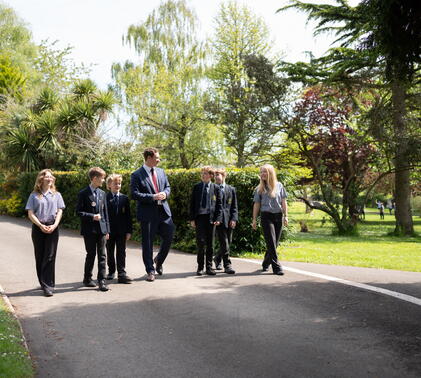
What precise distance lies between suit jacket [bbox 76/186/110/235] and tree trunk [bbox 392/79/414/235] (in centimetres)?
1460

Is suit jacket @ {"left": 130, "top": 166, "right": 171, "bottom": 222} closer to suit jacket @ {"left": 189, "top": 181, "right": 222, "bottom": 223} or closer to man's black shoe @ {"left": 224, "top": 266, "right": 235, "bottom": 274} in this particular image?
suit jacket @ {"left": 189, "top": 181, "right": 222, "bottom": 223}

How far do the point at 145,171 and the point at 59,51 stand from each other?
98.7 ft

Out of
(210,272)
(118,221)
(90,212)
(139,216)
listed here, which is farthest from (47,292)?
(210,272)

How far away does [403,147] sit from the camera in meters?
17.9

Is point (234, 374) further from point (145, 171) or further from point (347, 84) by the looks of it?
point (347, 84)

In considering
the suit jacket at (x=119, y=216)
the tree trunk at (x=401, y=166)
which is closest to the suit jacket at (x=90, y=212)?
the suit jacket at (x=119, y=216)

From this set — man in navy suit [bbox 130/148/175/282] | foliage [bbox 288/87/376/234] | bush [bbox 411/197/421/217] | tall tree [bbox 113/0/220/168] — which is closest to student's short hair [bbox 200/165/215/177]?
man in navy suit [bbox 130/148/175/282]

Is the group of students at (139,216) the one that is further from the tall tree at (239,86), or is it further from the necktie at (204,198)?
the tall tree at (239,86)

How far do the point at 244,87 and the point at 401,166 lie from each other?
1026 cm

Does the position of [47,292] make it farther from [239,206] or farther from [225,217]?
[239,206]

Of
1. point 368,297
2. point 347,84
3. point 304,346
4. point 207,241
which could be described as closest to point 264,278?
point 207,241

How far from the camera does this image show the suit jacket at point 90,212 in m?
6.73

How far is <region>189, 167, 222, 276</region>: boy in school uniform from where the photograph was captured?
24.9 feet

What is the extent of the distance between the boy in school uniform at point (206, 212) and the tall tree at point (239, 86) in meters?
14.4
